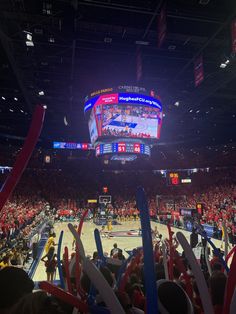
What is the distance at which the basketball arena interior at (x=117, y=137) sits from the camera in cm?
189

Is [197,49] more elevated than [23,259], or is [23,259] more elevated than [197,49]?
[197,49]

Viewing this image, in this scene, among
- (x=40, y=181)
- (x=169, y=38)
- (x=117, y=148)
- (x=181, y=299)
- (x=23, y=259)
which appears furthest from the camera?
(x=40, y=181)

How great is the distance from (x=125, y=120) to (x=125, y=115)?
365 millimetres

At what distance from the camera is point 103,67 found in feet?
66.8

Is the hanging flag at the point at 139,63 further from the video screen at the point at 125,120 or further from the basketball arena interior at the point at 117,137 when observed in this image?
the video screen at the point at 125,120

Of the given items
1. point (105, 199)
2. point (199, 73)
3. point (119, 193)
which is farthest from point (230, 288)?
point (119, 193)

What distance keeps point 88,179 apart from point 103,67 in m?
29.5

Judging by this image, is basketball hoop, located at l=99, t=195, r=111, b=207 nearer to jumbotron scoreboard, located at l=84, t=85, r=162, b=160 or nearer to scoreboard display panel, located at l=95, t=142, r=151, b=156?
scoreboard display panel, located at l=95, t=142, r=151, b=156

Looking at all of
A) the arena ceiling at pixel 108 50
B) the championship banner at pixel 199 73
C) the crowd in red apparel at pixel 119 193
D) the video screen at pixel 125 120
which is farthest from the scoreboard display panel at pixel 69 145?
the championship banner at pixel 199 73

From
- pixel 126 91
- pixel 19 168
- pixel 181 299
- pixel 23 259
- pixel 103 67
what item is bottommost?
pixel 23 259

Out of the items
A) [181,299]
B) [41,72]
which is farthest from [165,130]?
[181,299]

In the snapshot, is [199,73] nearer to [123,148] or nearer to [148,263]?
[123,148]

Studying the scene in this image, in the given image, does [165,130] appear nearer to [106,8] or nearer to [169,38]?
[169,38]

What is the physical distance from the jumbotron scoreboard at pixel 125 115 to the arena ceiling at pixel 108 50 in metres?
1.37
